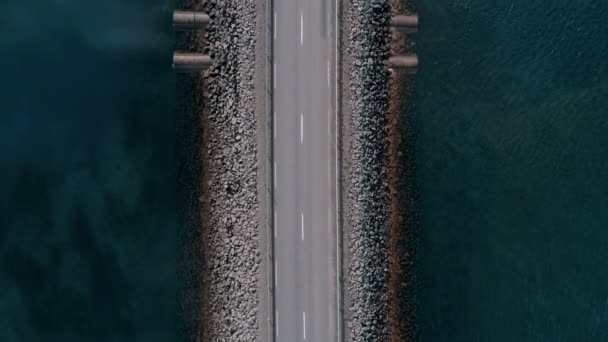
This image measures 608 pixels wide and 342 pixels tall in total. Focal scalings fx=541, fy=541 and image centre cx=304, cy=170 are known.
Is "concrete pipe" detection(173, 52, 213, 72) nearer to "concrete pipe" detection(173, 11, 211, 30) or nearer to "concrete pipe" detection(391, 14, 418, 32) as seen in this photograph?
"concrete pipe" detection(173, 11, 211, 30)

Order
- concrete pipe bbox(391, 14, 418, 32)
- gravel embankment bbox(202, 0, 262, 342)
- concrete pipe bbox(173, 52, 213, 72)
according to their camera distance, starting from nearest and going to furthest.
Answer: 1. gravel embankment bbox(202, 0, 262, 342)
2. concrete pipe bbox(173, 52, 213, 72)
3. concrete pipe bbox(391, 14, 418, 32)

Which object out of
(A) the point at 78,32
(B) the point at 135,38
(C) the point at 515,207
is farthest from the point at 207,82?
(C) the point at 515,207

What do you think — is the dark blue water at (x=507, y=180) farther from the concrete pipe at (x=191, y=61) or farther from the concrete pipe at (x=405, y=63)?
the concrete pipe at (x=191, y=61)

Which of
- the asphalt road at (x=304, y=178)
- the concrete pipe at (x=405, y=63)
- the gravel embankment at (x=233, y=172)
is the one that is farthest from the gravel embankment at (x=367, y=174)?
the gravel embankment at (x=233, y=172)

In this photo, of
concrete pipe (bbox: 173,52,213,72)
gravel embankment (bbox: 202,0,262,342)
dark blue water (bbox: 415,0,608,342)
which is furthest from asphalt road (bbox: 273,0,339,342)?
dark blue water (bbox: 415,0,608,342)

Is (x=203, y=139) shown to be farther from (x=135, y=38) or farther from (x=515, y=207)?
(x=515, y=207)

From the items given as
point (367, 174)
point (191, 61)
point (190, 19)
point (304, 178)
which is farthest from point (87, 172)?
point (367, 174)
